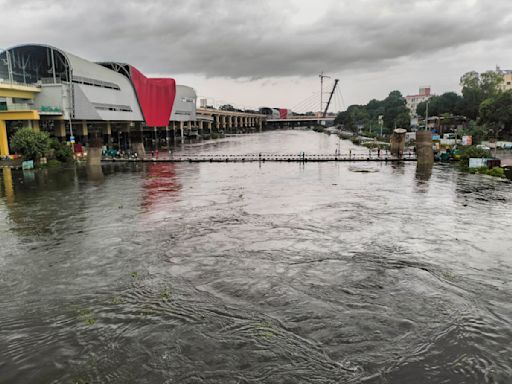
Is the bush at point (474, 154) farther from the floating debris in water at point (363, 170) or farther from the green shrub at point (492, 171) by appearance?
the floating debris in water at point (363, 170)

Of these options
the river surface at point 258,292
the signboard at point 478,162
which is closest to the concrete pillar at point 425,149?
the signboard at point 478,162

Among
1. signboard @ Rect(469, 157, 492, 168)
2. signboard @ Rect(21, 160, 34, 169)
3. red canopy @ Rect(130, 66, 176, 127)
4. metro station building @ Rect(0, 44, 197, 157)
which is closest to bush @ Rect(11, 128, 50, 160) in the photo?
signboard @ Rect(21, 160, 34, 169)

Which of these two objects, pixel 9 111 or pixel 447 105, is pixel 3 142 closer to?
pixel 9 111

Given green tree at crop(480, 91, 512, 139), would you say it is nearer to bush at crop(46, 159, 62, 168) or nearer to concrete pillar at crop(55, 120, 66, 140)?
bush at crop(46, 159, 62, 168)

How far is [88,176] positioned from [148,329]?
37.7 meters

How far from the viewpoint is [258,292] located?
1399cm

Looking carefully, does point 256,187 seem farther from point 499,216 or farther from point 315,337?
point 315,337

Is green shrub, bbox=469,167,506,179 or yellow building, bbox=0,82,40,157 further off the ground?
yellow building, bbox=0,82,40,157

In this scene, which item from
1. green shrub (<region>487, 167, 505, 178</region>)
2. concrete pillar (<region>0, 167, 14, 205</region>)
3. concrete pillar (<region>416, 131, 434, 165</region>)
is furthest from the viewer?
concrete pillar (<region>416, 131, 434, 165</region>)

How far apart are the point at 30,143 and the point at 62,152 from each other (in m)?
5.57

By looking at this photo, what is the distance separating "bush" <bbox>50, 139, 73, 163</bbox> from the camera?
5659 cm

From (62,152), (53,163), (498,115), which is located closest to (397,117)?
(498,115)

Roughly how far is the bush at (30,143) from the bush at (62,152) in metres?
3.32

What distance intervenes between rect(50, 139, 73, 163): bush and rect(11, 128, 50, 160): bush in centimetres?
332
